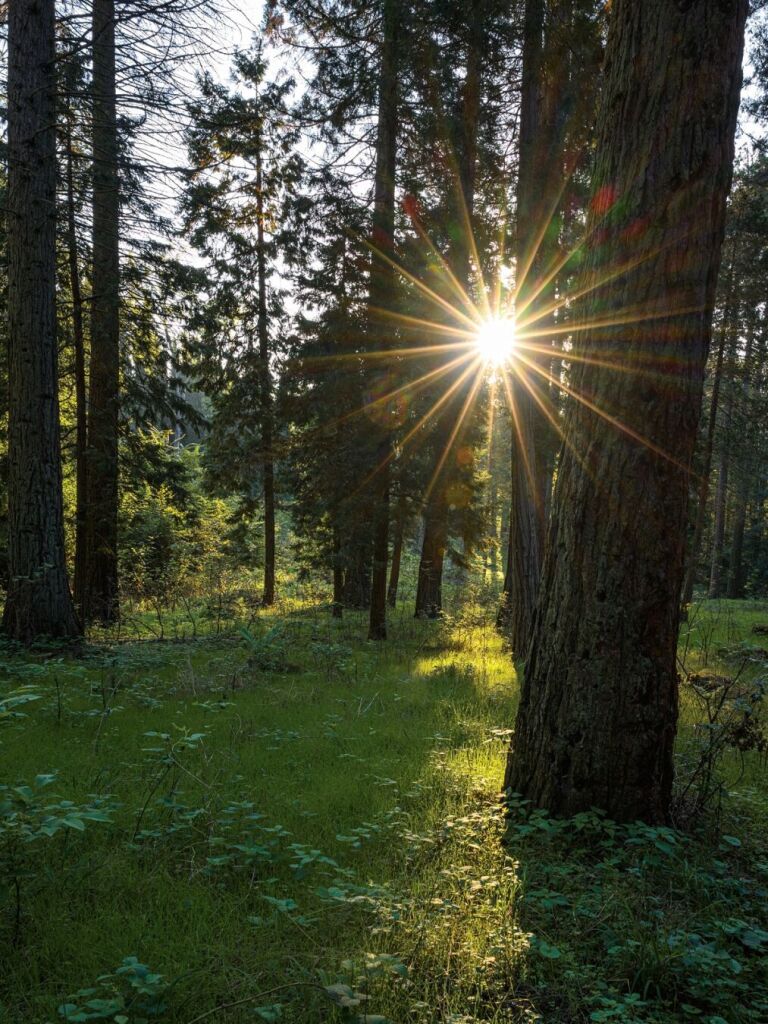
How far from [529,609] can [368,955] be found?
6.87m

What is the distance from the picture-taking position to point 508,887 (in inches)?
114

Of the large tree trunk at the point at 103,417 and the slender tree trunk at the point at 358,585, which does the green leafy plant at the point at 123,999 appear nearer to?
the large tree trunk at the point at 103,417

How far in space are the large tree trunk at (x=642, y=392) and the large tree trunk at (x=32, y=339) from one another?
286 inches

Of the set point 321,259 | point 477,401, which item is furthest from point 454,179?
point 477,401

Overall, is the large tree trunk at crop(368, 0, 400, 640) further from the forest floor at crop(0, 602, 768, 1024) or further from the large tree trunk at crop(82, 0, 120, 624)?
the forest floor at crop(0, 602, 768, 1024)

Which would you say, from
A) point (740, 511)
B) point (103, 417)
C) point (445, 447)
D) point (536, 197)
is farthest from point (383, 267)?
point (740, 511)

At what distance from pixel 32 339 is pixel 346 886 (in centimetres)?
830

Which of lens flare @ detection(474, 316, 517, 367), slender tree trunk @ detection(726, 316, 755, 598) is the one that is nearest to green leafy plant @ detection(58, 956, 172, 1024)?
lens flare @ detection(474, 316, 517, 367)

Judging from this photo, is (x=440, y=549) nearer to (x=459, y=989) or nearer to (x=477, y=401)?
(x=477, y=401)

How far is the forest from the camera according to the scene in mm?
2439

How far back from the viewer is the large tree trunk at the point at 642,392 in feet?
11.2

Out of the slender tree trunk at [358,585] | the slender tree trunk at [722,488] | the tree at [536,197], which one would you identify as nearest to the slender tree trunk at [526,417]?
the tree at [536,197]

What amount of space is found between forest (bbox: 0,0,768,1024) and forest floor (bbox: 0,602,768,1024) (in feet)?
0.07

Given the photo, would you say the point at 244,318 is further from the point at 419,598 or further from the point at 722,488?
the point at 722,488
